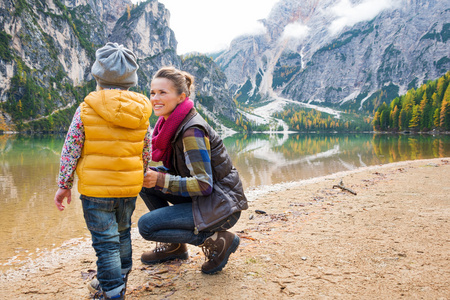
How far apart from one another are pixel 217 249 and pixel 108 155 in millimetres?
1729

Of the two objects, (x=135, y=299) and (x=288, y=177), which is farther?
(x=288, y=177)

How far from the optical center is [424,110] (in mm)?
76000

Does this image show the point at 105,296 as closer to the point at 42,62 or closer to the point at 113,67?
the point at 113,67

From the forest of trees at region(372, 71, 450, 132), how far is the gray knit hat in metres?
83.5

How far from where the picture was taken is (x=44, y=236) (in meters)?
6.73

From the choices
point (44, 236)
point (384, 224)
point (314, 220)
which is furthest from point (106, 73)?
point (44, 236)

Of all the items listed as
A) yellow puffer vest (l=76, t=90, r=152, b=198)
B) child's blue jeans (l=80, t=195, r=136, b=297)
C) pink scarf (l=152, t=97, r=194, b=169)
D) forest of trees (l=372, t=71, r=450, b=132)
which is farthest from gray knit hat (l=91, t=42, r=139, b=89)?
forest of trees (l=372, t=71, r=450, b=132)

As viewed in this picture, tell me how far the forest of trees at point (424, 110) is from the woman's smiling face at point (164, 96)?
8291cm

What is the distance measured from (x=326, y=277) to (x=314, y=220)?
265 cm

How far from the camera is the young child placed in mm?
2562

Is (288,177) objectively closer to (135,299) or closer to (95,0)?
(135,299)

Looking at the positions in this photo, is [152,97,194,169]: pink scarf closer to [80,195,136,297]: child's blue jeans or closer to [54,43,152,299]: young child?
[54,43,152,299]: young child

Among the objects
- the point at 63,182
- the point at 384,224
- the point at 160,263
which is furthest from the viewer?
the point at 384,224

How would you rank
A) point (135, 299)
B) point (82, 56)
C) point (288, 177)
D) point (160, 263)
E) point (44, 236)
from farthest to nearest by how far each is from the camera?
point (82, 56) → point (288, 177) → point (44, 236) → point (160, 263) → point (135, 299)
